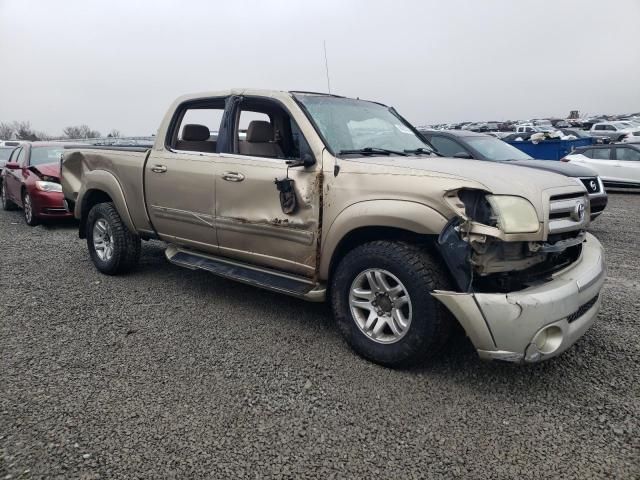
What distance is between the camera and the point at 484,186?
2887 mm

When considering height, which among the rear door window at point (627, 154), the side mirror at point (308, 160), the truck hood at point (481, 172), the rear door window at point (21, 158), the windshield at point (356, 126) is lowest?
the rear door window at point (627, 154)

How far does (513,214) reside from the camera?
9.29 feet

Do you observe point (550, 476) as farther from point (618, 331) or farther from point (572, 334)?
point (618, 331)

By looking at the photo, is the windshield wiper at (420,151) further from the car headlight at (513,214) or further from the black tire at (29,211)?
the black tire at (29,211)

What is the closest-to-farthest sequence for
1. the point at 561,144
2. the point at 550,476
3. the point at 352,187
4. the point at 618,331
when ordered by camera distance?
the point at 550,476 < the point at 352,187 < the point at 618,331 < the point at 561,144

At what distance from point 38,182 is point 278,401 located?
7.60 m

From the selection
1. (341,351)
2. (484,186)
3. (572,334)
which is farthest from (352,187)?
(572,334)

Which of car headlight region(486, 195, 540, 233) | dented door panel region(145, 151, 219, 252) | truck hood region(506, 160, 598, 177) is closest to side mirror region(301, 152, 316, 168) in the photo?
dented door panel region(145, 151, 219, 252)

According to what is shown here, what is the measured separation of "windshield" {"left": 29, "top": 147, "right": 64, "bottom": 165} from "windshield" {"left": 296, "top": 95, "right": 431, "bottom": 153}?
7.52 meters

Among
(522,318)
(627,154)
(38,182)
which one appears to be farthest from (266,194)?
(627,154)

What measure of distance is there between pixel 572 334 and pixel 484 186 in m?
1.01

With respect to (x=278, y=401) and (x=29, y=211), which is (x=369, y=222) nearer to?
(x=278, y=401)

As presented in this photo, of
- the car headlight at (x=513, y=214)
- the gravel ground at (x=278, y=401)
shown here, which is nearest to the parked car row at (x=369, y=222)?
the car headlight at (x=513, y=214)

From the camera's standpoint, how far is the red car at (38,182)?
8.61m
